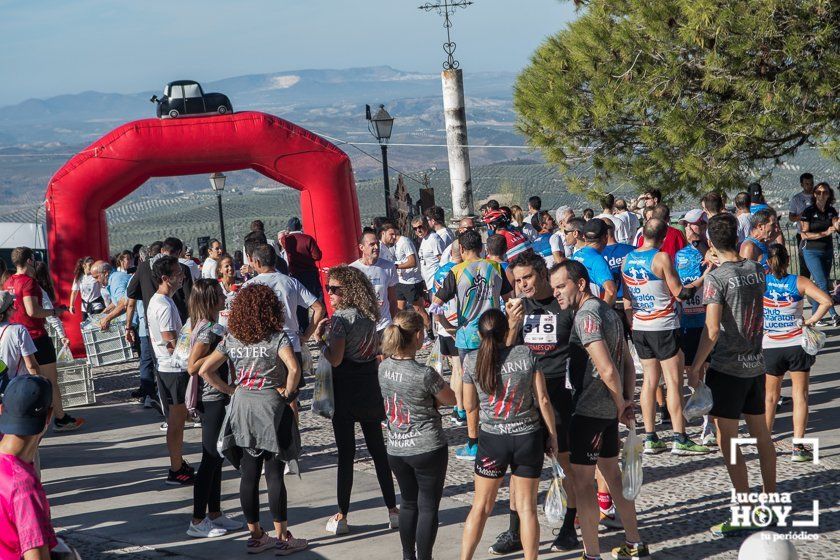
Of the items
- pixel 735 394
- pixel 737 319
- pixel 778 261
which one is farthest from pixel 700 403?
pixel 778 261

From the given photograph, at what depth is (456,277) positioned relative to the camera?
303 inches

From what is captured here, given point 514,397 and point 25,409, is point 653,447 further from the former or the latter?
point 25,409

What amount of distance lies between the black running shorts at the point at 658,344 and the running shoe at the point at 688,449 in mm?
639

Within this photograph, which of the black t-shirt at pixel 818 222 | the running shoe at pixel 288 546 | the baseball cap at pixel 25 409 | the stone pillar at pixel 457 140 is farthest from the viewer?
the stone pillar at pixel 457 140

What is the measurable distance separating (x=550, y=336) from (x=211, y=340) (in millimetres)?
2153

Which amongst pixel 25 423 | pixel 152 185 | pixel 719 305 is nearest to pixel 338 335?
pixel 719 305

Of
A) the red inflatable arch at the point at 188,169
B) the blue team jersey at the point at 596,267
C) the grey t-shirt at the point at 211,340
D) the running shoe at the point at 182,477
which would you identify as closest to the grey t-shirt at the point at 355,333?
the grey t-shirt at the point at 211,340

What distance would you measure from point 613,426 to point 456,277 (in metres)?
2.44

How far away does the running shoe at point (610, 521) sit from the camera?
20.1 feet

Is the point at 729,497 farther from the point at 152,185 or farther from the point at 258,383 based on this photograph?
the point at 152,185

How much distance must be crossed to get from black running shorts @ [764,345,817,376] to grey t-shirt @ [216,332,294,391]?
3.40m

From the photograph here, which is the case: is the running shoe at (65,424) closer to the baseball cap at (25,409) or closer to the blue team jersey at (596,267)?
the blue team jersey at (596,267)

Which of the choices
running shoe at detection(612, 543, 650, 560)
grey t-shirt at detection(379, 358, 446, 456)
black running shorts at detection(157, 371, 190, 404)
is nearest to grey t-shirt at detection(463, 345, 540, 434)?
grey t-shirt at detection(379, 358, 446, 456)

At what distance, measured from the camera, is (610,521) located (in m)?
6.14
